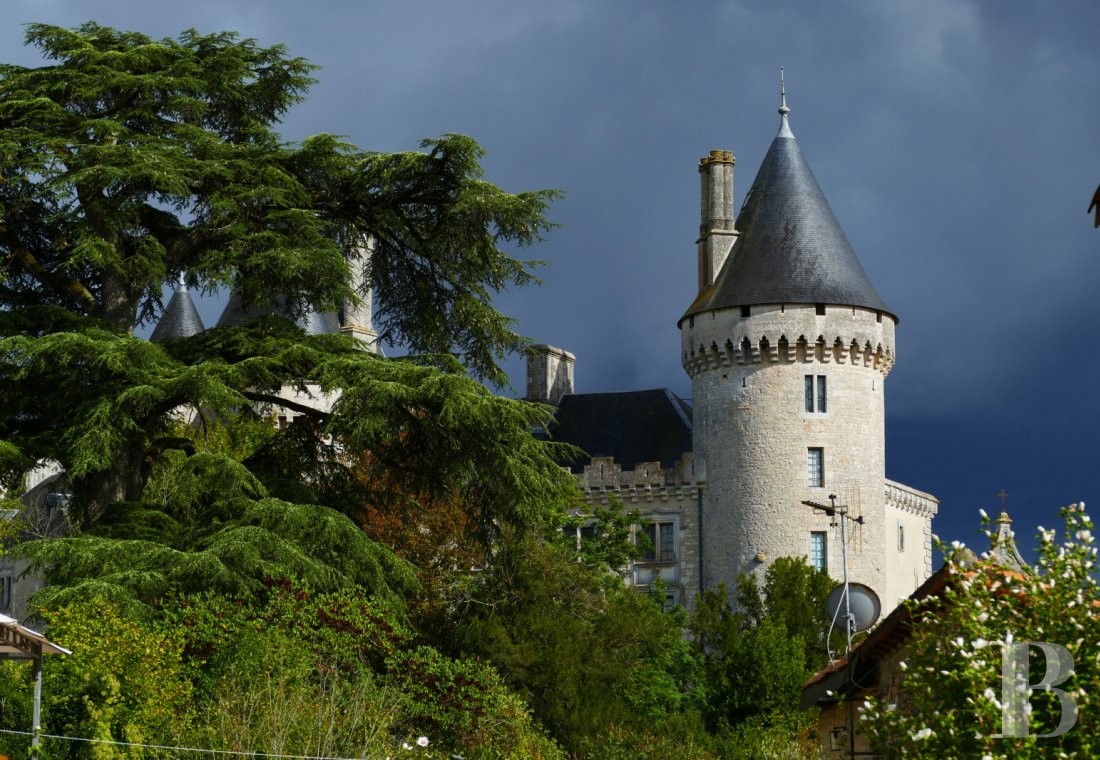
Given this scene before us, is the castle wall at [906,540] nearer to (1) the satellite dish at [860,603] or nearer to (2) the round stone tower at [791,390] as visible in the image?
(2) the round stone tower at [791,390]

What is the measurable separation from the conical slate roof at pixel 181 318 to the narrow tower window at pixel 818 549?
21762 mm

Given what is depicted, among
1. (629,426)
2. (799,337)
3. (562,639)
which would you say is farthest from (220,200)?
(629,426)

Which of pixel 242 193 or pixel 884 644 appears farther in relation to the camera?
pixel 242 193

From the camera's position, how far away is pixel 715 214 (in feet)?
148

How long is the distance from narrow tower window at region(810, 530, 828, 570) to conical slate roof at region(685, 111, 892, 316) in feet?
18.6

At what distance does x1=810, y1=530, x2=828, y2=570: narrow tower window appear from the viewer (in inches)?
1661

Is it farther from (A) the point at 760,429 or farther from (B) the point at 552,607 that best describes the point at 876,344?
(B) the point at 552,607

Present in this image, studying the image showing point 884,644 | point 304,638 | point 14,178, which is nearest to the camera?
point 884,644

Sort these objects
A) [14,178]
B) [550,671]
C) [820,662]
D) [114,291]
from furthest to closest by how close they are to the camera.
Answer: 1. [820,662]
2. [550,671]
3. [114,291]
4. [14,178]

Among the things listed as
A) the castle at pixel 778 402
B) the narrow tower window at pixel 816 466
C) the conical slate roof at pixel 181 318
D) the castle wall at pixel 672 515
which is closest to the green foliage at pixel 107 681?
the castle at pixel 778 402

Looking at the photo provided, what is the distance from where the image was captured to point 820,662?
3822 centimetres

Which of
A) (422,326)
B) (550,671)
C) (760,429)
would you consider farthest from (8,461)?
(760,429)

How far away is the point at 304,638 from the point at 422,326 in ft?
22.3

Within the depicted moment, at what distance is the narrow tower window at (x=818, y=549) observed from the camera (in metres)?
42.2
